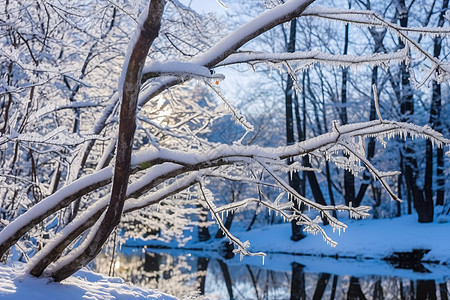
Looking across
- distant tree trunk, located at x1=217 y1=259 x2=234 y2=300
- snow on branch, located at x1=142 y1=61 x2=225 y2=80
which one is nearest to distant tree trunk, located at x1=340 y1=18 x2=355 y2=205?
distant tree trunk, located at x1=217 y1=259 x2=234 y2=300

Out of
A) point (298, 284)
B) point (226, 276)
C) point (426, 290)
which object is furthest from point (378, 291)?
point (226, 276)

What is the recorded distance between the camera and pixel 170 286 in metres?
12.7

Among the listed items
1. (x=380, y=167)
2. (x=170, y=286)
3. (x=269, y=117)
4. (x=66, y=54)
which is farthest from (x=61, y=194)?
(x=269, y=117)

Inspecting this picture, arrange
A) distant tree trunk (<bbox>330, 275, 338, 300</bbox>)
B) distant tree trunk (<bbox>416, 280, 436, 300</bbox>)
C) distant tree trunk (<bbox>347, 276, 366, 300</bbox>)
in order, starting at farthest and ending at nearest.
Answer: distant tree trunk (<bbox>330, 275, 338, 300</bbox>)
distant tree trunk (<bbox>347, 276, 366, 300</bbox>)
distant tree trunk (<bbox>416, 280, 436, 300</bbox>)

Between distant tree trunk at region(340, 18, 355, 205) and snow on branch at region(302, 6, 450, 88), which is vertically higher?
distant tree trunk at region(340, 18, 355, 205)


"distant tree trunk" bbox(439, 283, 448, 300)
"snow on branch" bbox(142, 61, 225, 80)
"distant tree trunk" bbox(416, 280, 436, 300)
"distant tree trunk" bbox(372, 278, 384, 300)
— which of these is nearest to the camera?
"snow on branch" bbox(142, 61, 225, 80)

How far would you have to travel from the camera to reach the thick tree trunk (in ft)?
8.48

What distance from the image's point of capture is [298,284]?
1266 centimetres

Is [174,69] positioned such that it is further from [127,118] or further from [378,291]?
[378,291]

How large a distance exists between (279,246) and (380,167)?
6.55m

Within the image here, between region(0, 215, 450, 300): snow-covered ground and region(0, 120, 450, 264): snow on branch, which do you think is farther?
region(0, 215, 450, 300): snow-covered ground

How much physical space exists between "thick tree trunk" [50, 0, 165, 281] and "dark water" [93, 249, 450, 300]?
687cm

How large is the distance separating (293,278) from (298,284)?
942 mm

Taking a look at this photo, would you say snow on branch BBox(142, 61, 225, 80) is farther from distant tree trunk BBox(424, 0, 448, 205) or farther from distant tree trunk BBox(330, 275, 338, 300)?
distant tree trunk BBox(424, 0, 448, 205)
